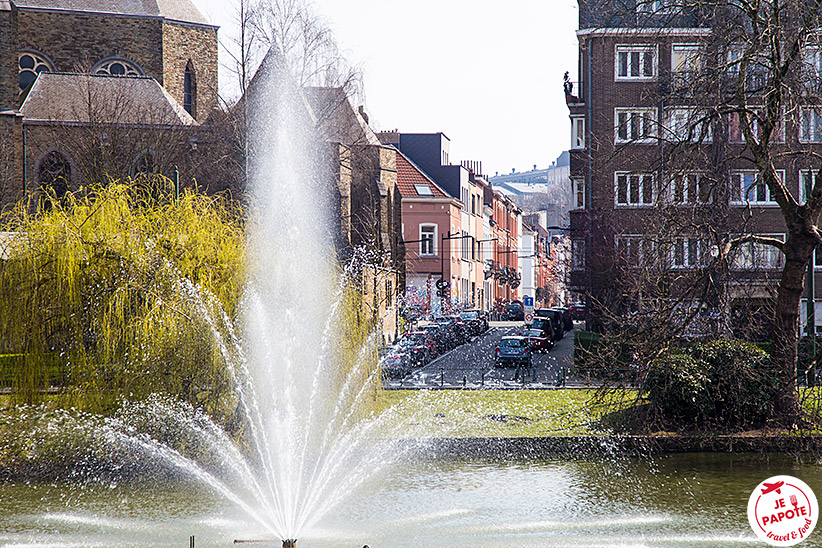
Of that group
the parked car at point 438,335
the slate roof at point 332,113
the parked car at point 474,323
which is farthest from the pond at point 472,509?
the parked car at point 474,323

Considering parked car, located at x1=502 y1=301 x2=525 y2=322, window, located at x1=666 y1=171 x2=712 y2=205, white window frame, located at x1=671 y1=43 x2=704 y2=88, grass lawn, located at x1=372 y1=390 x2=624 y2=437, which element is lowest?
parked car, located at x1=502 y1=301 x2=525 y2=322

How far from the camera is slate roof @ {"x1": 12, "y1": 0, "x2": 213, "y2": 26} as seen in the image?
164 ft

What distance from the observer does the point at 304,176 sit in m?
41.4

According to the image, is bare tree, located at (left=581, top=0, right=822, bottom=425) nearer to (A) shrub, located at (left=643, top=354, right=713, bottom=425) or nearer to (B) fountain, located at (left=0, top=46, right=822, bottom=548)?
(A) shrub, located at (left=643, top=354, right=713, bottom=425)

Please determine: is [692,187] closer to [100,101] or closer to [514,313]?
[100,101]

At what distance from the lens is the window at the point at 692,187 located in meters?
18.1

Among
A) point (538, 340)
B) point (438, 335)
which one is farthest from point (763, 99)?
point (538, 340)

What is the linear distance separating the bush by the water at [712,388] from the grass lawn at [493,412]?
1.47 m

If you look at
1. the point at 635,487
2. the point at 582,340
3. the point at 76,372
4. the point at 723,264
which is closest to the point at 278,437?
the point at 76,372

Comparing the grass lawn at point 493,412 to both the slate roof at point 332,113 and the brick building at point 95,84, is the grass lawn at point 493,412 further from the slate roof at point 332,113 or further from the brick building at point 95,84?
the brick building at point 95,84

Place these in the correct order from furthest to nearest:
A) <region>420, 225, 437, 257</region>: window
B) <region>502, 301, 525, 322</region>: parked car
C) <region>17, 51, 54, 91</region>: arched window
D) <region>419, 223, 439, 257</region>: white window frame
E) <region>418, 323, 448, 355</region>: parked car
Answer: <region>502, 301, 525, 322</region>: parked car, <region>420, 225, 437, 257</region>: window, <region>419, 223, 439, 257</region>: white window frame, <region>17, 51, 54, 91</region>: arched window, <region>418, 323, 448, 355</region>: parked car
